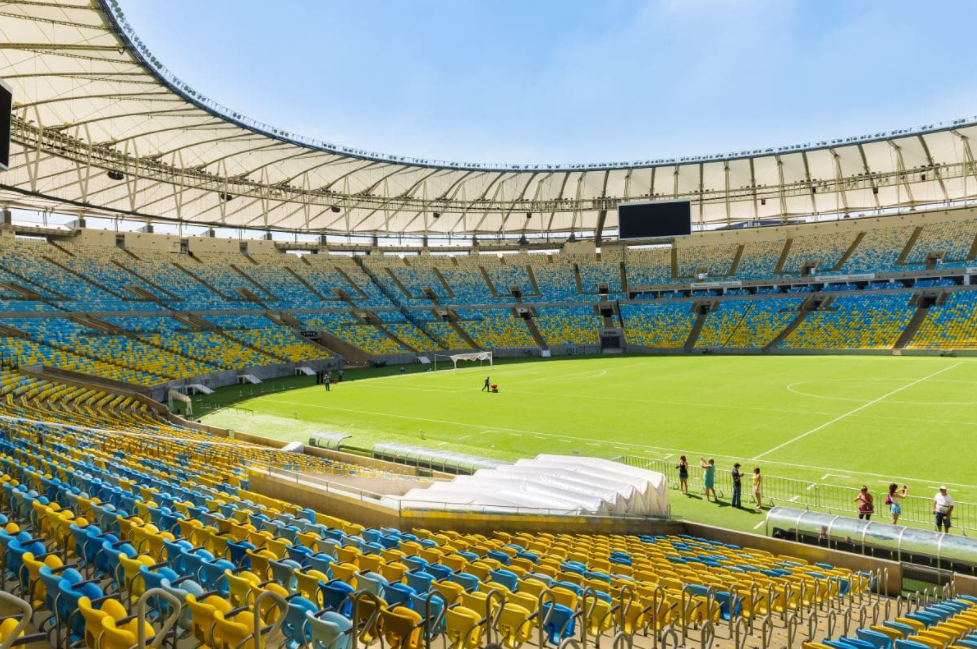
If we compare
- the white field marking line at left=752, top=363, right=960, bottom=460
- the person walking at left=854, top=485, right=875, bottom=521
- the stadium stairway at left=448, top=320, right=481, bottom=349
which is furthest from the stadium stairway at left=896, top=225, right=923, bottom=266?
the person walking at left=854, top=485, right=875, bottom=521

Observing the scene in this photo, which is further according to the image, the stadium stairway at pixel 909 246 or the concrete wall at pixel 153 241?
the stadium stairway at pixel 909 246

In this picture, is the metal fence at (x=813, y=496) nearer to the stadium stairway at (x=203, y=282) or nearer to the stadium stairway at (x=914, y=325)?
the stadium stairway at (x=914, y=325)

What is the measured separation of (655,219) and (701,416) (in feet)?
132

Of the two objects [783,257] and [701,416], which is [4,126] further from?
[783,257]

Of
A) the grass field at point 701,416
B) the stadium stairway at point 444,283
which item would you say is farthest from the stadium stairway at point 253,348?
the stadium stairway at point 444,283

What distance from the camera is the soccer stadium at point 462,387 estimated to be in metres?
7.43

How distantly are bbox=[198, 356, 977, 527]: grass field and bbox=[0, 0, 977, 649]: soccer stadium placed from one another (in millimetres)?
251

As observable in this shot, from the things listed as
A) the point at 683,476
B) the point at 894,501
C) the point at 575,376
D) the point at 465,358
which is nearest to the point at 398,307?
the point at 465,358

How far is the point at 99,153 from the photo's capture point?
1623 inches

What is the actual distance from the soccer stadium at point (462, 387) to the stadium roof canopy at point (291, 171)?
0.34m

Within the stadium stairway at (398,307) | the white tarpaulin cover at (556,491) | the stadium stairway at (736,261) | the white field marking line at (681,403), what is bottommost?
the white tarpaulin cover at (556,491)

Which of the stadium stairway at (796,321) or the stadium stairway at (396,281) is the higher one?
the stadium stairway at (396,281)

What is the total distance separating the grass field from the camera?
21.4 m

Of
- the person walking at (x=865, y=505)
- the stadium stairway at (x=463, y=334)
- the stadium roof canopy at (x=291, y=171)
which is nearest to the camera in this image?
the person walking at (x=865, y=505)
